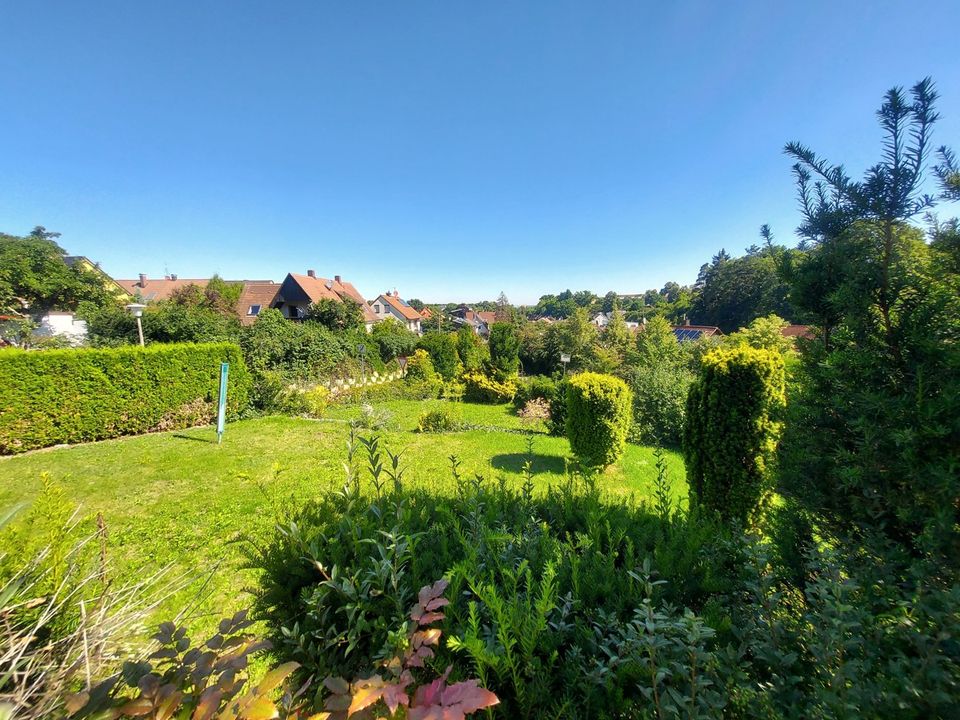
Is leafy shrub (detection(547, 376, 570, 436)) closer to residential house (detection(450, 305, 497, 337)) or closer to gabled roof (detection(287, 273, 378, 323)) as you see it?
gabled roof (detection(287, 273, 378, 323))

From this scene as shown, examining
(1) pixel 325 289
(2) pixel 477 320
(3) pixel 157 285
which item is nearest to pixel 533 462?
(1) pixel 325 289

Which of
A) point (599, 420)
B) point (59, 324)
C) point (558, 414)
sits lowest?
point (558, 414)

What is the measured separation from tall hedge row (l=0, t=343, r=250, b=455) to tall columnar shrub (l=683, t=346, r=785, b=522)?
10688mm

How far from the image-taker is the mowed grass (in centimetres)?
329

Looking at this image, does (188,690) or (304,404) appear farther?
(304,404)

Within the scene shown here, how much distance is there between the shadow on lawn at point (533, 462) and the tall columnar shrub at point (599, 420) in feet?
1.69

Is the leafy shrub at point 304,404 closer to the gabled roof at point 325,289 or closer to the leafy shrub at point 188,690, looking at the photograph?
the leafy shrub at point 188,690

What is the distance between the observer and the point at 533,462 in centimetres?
732

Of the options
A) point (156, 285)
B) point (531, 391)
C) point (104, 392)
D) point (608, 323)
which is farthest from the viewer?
point (156, 285)

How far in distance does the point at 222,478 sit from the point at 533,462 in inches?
211

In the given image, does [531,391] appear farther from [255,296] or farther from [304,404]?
[255,296]

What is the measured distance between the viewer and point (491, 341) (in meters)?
19.8

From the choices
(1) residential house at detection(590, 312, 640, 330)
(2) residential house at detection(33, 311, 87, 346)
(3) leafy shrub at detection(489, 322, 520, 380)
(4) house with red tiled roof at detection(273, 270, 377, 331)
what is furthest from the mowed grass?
(4) house with red tiled roof at detection(273, 270, 377, 331)

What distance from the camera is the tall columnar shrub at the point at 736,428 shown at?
3975 millimetres
